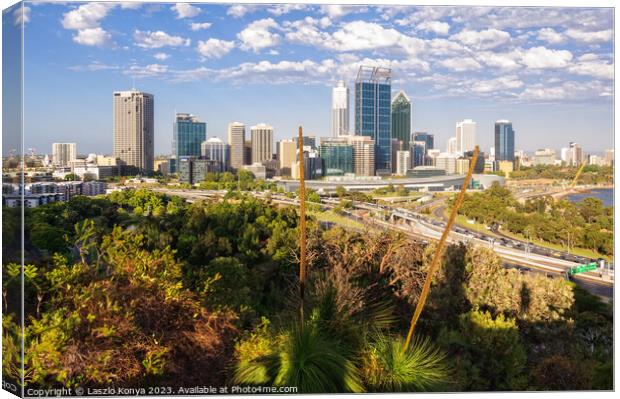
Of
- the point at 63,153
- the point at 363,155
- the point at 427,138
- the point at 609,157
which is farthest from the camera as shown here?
the point at 363,155

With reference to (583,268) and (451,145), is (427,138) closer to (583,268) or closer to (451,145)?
(451,145)

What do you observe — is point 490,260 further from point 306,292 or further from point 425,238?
point 306,292

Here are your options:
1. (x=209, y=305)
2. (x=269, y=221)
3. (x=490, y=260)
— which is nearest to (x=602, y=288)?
(x=490, y=260)

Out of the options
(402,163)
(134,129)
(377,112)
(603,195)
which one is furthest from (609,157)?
(134,129)

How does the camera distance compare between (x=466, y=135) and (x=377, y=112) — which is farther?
(x=377, y=112)

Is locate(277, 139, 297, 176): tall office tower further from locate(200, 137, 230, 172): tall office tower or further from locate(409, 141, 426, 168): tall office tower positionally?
locate(409, 141, 426, 168): tall office tower

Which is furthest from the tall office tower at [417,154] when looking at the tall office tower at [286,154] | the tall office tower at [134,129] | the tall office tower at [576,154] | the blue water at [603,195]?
the tall office tower at [134,129]
